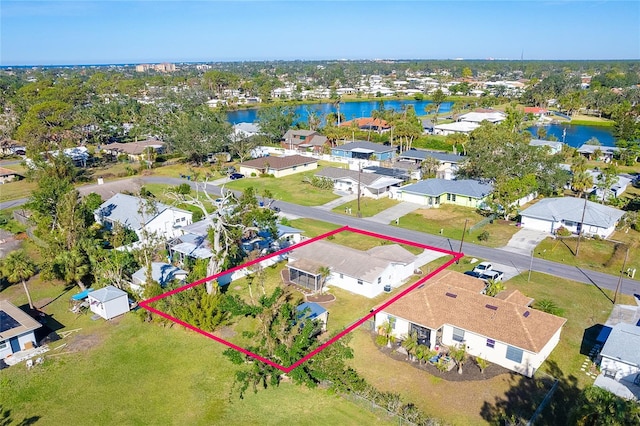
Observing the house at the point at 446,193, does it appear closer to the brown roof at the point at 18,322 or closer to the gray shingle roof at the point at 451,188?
the gray shingle roof at the point at 451,188

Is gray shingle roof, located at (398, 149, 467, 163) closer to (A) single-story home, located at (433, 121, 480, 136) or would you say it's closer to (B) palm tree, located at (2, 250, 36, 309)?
(A) single-story home, located at (433, 121, 480, 136)

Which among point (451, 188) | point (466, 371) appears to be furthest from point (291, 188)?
point (466, 371)

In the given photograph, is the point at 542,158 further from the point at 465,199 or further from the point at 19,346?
the point at 19,346

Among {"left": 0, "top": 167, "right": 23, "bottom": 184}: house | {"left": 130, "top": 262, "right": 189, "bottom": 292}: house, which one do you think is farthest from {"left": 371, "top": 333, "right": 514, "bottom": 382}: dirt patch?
{"left": 0, "top": 167, "right": 23, "bottom": 184}: house

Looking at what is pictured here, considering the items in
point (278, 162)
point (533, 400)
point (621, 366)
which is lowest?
point (533, 400)

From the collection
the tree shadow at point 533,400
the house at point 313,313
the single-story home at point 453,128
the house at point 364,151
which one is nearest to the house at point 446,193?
the house at point 364,151

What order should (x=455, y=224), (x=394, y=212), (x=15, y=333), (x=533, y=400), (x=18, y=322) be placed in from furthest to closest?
(x=394, y=212) → (x=455, y=224) → (x=18, y=322) → (x=15, y=333) → (x=533, y=400)

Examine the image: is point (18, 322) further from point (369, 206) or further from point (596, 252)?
point (596, 252)
